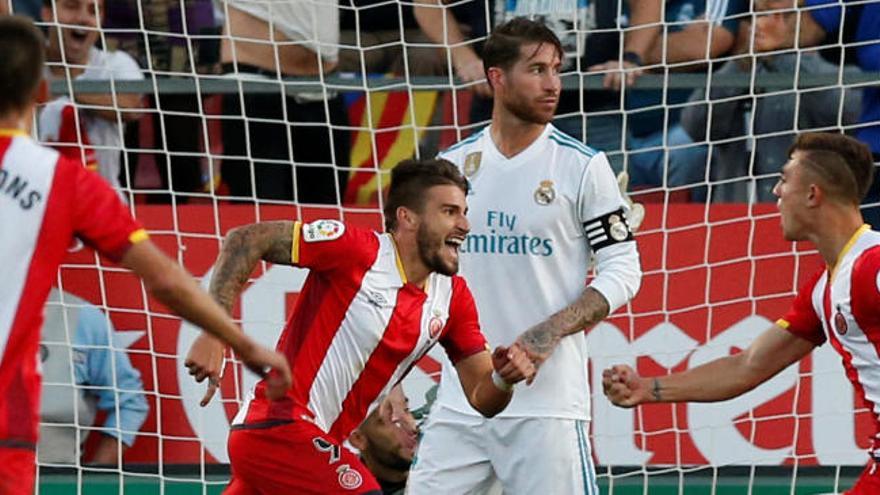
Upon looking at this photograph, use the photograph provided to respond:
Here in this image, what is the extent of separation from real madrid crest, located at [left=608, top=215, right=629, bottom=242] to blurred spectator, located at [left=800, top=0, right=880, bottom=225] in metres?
1.94

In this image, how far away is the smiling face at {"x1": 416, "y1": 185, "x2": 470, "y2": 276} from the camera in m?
6.16

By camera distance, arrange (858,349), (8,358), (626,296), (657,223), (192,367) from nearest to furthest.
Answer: (8,358), (192,367), (858,349), (626,296), (657,223)

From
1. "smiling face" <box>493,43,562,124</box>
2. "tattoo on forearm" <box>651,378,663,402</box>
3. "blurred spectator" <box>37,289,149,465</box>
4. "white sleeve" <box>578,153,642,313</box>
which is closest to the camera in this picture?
"tattoo on forearm" <box>651,378,663,402</box>

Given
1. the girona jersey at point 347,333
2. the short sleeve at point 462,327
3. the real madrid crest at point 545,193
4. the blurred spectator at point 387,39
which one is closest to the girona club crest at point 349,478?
the girona jersey at point 347,333

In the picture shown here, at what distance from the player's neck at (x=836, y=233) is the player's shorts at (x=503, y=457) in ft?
3.80

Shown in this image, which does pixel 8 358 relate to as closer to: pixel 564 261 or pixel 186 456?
pixel 564 261

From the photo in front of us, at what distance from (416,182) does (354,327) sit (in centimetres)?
55

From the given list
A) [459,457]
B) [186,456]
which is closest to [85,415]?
[186,456]

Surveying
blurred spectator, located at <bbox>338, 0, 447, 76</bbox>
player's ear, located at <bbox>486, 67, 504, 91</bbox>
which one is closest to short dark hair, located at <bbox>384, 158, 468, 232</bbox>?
player's ear, located at <bbox>486, 67, 504, 91</bbox>

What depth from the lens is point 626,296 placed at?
6668 mm

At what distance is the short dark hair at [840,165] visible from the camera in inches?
245

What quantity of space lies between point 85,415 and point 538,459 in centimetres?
245

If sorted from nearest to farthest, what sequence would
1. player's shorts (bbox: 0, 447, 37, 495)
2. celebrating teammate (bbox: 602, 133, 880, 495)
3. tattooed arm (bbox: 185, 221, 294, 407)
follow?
player's shorts (bbox: 0, 447, 37, 495) < tattooed arm (bbox: 185, 221, 294, 407) < celebrating teammate (bbox: 602, 133, 880, 495)

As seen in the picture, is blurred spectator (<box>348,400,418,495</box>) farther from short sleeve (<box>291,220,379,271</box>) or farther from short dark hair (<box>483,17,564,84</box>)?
short dark hair (<box>483,17,564,84</box>)
